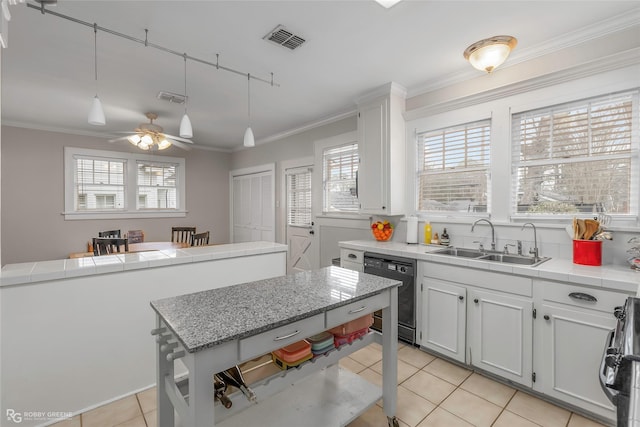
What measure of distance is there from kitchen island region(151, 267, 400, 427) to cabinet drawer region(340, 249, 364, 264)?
107 centimetres

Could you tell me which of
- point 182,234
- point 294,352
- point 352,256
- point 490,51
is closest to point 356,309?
point 294,352

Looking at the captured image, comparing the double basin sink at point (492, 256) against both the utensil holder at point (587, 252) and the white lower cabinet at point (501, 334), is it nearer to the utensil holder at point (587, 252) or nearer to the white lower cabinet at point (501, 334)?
the utensil holder at point (587, 252)

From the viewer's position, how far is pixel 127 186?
5371 millimetres

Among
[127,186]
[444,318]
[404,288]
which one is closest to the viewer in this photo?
[444,318]

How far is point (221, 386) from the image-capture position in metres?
1.28

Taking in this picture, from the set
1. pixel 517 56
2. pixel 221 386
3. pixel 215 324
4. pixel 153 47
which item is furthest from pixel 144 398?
pixel 517 56

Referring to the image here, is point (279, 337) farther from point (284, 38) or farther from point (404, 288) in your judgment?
point (284, 38)

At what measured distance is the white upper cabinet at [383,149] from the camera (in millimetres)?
3232

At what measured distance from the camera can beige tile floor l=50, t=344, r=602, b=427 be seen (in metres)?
1.83

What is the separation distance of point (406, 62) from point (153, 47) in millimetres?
2159

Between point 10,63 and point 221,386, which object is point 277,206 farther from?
point 221,386

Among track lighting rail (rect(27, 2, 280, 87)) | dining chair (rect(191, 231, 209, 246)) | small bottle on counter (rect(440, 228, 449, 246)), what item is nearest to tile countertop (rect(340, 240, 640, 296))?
small bottle on counter (rect(440, 228, 449, 246))

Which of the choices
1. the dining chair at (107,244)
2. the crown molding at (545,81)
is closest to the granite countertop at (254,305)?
the crown molding at (545,81)

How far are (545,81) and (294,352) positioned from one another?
2807mm
